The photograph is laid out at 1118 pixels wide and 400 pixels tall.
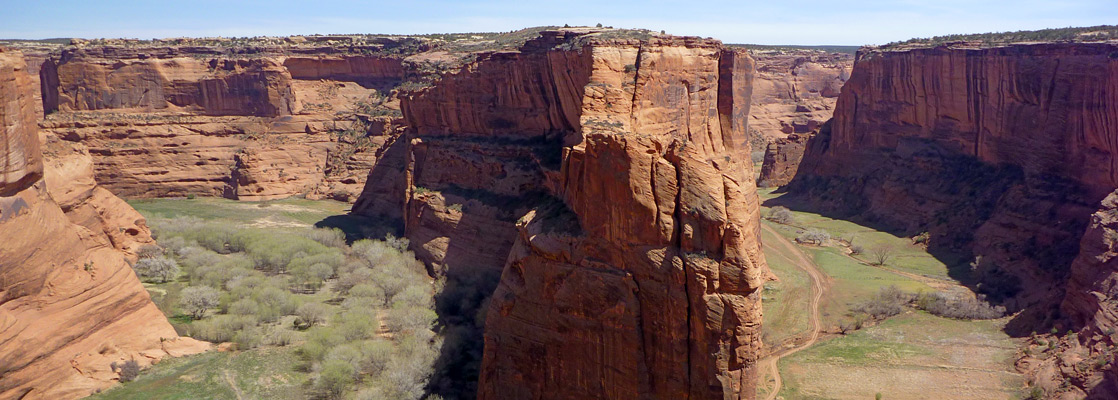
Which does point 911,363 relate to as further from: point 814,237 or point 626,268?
point 814,237

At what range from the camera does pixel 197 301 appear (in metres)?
25.0

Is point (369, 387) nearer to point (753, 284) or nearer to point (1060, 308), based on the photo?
point (753, 284)

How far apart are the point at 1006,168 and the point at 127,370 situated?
41954 millimetres

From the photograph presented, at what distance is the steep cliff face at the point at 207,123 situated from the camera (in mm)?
46375

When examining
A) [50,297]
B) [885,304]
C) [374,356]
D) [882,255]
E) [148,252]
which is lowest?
[882,255]

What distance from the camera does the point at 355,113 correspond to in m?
55.2

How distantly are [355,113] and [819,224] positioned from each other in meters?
33.7

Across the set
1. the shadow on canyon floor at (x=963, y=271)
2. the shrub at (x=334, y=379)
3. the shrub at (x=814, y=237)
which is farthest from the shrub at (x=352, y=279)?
the shrub at (x=814, y=237)

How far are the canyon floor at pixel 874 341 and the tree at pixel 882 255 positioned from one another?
1.04 feet

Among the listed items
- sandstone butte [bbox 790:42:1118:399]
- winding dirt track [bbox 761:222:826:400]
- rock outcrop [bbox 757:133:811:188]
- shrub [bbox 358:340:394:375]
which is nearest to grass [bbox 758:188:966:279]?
sandstone butte [bbox 790:42:1118:399]

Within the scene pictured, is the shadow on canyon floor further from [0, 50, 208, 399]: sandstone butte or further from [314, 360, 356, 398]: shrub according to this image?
[0, 50, 208, 399]: sandstone butte

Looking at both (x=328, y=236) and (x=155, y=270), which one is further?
(x=328, y=236)

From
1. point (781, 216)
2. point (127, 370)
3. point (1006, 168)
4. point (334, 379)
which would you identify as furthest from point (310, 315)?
point (1006, 168)

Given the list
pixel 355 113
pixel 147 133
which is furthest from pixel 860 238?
pixel 147 133
